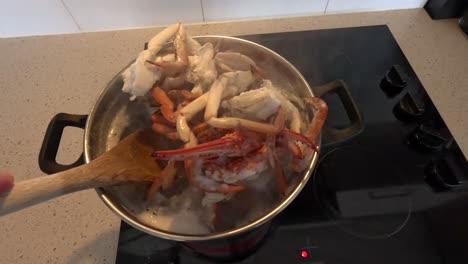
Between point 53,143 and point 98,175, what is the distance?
0.44 ft

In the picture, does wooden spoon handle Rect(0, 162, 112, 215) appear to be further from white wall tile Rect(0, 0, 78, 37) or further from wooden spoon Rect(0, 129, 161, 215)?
white wall tile Rect(0, 0, 78, 37)

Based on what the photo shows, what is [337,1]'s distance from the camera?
2.68 ft

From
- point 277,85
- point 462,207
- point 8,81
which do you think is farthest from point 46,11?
point 462,207

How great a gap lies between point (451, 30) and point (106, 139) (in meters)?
0.92

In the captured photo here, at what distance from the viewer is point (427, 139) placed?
0.58 m

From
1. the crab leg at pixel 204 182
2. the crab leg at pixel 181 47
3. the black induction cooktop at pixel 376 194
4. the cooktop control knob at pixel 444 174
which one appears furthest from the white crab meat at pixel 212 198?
the cooktop control knob at pixel 444 174

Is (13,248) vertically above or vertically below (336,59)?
below

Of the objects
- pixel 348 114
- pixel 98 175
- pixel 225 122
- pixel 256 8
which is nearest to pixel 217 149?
pixel 225 122

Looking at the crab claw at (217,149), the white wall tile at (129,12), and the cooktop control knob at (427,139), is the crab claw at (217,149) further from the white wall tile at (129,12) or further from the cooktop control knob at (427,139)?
the white wall tile at (129,12)

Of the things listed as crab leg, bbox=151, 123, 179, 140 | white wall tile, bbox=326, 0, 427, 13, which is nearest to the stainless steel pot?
crab leg, bbox=151, 123, 179, 140

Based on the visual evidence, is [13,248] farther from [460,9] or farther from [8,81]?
[460,9]

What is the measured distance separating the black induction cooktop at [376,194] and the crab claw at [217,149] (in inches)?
7.2

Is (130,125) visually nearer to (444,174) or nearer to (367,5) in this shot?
(444,174)

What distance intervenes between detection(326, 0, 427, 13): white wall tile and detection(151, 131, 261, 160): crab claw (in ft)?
2.01
